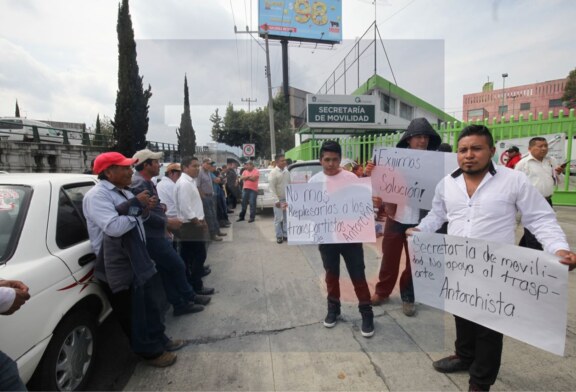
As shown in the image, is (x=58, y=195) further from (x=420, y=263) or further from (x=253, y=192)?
(x=253, y=192)

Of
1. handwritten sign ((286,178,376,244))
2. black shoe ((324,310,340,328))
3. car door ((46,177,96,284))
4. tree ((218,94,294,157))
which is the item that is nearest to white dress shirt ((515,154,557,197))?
handwritten sign ((286,178,376,244))

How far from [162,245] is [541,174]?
16.2ft

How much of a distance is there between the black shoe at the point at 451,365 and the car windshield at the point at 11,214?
301 centimetres

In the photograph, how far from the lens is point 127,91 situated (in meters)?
19.2

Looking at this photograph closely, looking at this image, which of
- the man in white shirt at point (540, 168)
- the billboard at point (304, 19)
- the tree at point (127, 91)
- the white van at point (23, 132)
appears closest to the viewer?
the man in white shirt at point (540, 168)

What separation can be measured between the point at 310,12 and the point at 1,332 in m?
37.9

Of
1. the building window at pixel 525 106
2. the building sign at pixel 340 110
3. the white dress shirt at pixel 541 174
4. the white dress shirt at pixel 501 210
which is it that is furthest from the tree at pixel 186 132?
the building window at pixel 525 106

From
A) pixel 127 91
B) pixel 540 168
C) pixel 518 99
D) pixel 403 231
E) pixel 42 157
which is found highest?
pixel 518 99

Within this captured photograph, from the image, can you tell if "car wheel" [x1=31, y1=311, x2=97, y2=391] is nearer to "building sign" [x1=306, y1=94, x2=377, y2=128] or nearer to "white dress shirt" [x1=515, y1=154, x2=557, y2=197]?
"white dress shirt" [x1=515, y1=154, x2=557, y2=197]

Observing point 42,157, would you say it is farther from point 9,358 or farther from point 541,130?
point 541,130

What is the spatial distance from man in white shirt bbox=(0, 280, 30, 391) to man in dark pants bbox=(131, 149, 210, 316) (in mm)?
1415

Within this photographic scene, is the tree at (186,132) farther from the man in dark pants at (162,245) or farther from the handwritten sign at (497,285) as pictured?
the handwritten sign at (497,285)

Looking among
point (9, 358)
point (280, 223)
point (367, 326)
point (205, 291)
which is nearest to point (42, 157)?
point (280, 223)

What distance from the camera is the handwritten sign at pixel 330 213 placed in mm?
2670
